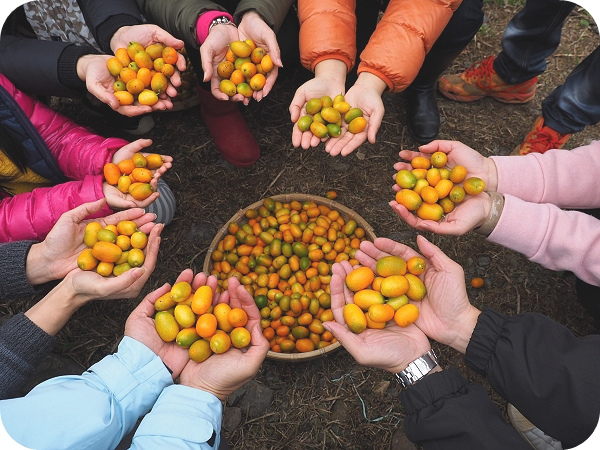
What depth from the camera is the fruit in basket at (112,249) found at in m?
3.09

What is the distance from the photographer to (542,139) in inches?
194

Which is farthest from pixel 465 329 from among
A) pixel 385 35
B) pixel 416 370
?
pixel 385 35

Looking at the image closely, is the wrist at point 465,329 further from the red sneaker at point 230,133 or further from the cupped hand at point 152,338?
the red sneaker at point 230,133

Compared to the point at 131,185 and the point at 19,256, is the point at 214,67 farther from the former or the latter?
the point at 19,256

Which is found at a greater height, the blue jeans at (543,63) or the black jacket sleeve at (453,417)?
the blue jeans at (543,63)

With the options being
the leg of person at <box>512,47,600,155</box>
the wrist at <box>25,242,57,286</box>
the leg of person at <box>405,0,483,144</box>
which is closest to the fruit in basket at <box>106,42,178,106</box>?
the wrist at <box>25,242,57,286</box>

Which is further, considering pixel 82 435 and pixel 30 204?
pixel 30 204

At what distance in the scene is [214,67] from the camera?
4.11m

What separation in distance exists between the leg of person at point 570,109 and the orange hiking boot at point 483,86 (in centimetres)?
82

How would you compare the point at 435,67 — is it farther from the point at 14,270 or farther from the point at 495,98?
the point at 14,270

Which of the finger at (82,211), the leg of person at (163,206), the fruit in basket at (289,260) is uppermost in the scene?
the finger at (82,211)

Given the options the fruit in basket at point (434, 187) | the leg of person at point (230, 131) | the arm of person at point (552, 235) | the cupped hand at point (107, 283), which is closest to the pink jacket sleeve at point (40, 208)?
the cupped hand at point (107, 283)

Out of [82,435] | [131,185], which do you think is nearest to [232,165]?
[131,185]

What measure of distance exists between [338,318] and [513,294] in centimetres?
259
